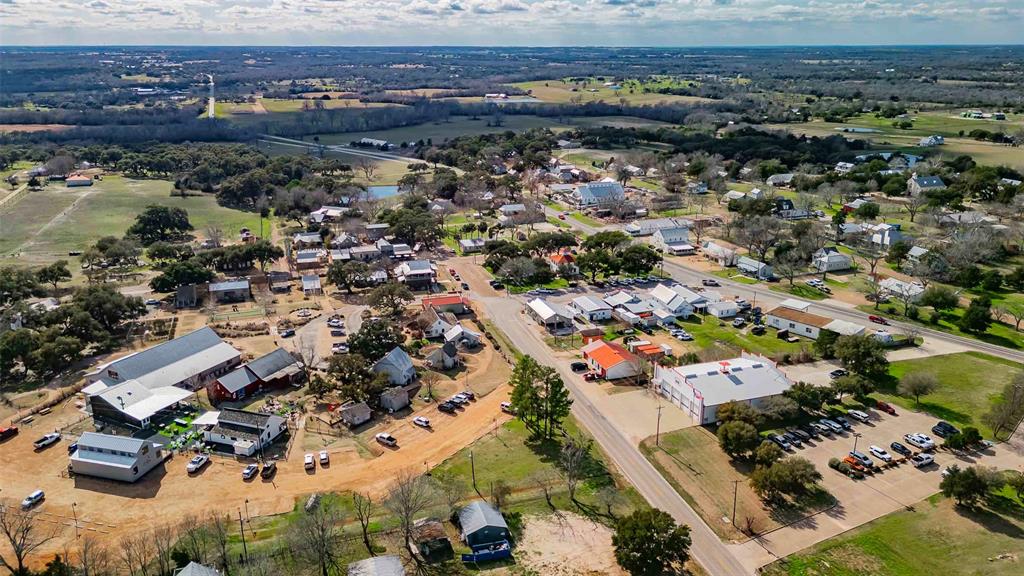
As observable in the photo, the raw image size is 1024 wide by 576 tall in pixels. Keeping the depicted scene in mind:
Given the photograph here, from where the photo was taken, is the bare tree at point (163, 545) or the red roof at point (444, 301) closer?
the bare tree at point (163, 545)

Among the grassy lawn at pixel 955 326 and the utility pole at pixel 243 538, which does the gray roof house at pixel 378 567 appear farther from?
the grassy lawn at pixel 955 326

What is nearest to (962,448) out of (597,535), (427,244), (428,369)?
(597,535)

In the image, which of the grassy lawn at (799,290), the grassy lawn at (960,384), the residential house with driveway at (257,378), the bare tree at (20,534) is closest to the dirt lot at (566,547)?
the bare tree at (20,534)

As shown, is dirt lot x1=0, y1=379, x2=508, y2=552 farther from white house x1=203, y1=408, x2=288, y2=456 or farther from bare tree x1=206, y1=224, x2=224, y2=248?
bare tree x1=206, y1=224, x2=224, y2=248

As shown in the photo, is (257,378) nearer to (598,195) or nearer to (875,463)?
(875,463)

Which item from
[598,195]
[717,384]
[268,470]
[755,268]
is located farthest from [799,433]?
[598,195]

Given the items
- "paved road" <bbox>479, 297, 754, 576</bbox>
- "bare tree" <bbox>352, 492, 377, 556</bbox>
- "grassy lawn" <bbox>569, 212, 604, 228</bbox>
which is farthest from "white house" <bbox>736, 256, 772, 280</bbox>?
"bare tree" <bbox>352, 492, 377, 556</bbox>
